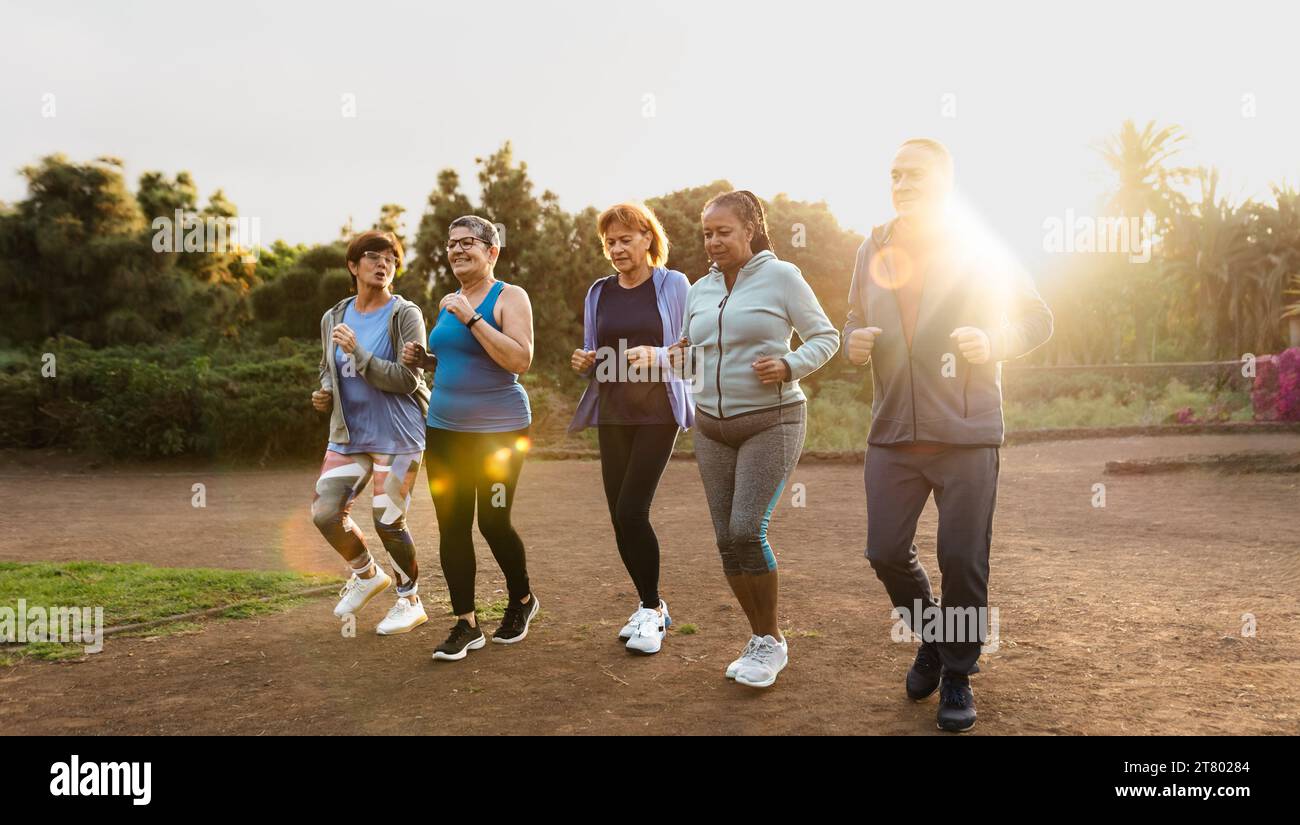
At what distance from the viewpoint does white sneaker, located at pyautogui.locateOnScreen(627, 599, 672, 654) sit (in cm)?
461

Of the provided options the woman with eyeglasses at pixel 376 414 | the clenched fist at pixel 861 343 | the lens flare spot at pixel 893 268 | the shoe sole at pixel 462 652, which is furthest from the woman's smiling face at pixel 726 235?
the shoe sole at pixel 462 652

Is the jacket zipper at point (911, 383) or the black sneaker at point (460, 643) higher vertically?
the jacket zipper at point (911, 383)

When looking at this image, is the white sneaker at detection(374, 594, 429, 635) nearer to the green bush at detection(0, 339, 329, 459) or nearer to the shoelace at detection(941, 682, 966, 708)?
the shoelace at detection(941, 682, 966, 708)

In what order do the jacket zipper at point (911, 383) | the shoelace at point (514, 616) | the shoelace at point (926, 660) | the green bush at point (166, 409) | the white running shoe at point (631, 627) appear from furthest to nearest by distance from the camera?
the green bush at point (166, 409) → the shoelace at point (514, 616) → the white running shoe at point (631, 627) → the shoelace at point (926, 660) → the jacket zipper at point (911, 383)

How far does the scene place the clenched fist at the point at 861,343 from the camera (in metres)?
3.62

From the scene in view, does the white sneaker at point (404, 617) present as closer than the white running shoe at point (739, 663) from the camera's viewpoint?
No

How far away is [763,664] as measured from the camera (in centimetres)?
404

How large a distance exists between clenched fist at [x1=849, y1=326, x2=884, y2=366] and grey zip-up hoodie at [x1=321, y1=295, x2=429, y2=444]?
2.22 meters

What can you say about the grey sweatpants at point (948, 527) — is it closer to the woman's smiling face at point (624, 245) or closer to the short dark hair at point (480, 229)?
the woman's smiling face at point (624, 245)

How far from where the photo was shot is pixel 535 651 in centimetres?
472

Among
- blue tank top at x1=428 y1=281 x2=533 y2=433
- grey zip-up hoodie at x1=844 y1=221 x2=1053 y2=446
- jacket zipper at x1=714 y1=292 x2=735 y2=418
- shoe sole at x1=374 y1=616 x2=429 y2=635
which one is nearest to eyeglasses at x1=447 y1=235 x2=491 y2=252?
blue tank top at x1=428 y1=281 x2=533 y2=433

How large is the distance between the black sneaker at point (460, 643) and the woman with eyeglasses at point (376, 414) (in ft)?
2.01

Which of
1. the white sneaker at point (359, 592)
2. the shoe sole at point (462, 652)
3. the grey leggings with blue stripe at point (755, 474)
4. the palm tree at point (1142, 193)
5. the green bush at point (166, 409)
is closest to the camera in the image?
the grey leggings with blue stripe at point (755, 474)
